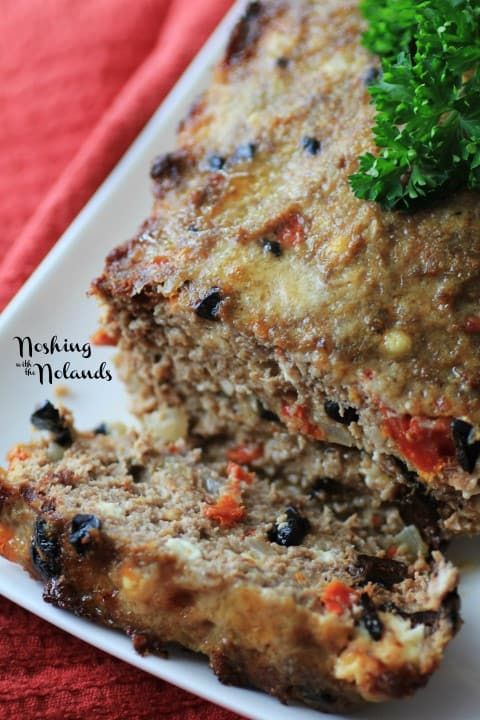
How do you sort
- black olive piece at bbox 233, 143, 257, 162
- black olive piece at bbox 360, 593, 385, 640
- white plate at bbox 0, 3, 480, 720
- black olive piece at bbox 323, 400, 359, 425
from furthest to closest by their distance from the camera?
black olive piece at bbox 233, 143, 257, 162 < black olive piece at bbox 323, 400, 359, 425 < white plate at bbox 0, 3, 480, 720 < black olive piece at bbox 360, 593, 385, 640

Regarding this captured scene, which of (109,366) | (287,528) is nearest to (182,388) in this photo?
(109,366)

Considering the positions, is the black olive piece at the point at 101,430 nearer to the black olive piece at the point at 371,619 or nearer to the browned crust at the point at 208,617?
the browned crust at the point at 208,617

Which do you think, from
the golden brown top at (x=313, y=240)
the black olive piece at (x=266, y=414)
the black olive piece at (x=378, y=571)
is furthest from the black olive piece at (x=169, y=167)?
the black olive piece at (x=378, y=571)

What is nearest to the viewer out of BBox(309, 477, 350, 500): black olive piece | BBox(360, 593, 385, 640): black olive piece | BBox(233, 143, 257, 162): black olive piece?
BBox(360, 593, 385, 640): black olive piece

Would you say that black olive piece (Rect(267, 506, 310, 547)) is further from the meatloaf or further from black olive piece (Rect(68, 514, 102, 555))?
black olive piece (Rect(68, 514, 102, 555))

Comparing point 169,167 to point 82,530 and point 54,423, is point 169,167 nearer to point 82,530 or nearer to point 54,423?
point 54,423

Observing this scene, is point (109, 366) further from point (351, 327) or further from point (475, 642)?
point (475, 642)

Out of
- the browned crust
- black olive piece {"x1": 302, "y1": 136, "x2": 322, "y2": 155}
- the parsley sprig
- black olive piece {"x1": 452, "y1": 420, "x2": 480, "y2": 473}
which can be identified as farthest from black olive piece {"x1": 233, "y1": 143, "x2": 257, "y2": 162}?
the browned crust
